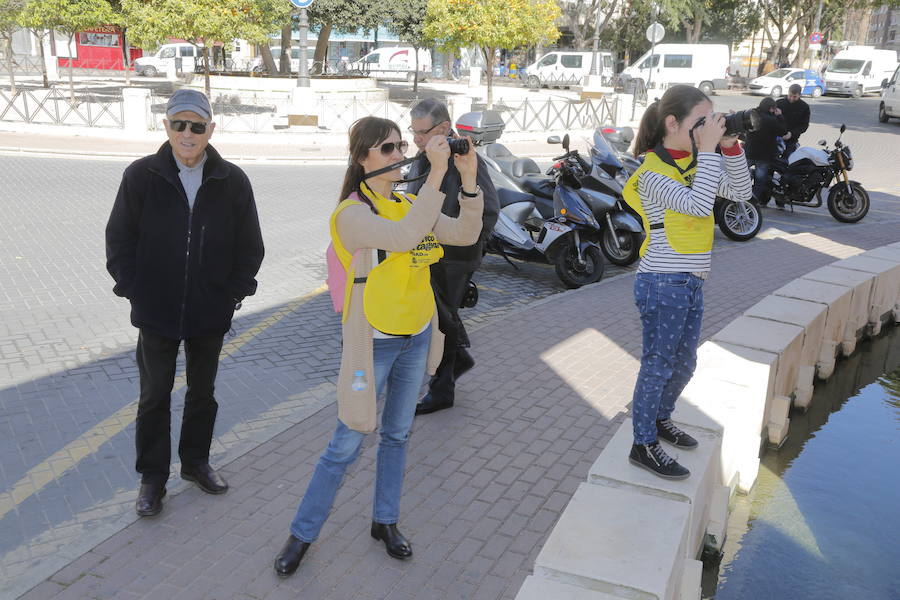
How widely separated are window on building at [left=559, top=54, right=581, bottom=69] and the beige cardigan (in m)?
43.5

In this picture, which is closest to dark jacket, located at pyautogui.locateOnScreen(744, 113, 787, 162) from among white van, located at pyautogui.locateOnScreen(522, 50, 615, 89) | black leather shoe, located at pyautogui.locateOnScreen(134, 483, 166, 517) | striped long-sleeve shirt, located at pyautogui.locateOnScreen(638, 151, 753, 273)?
striped long-sleeve shirt, located at pyautogui.locateOnScreen(638, 151, 753, 273)

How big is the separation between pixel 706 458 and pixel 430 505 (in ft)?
4.43

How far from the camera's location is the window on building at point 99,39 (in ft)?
161

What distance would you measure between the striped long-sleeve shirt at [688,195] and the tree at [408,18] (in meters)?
31.0

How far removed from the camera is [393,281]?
132 inches

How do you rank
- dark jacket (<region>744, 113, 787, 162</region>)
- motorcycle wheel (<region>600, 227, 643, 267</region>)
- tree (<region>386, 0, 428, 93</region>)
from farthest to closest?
tree (<region>386, 0, 428, 93</region>) < dark jacket (<region>744, 113, 787, 162</region>) < motorcycle wheel (<region>600, 227, 643, 267</region>)

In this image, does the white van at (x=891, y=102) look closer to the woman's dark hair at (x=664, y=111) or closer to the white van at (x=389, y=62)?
the white van at (x=389, y=62)

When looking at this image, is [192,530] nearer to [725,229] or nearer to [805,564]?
[805,564]

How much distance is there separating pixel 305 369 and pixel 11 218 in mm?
6365

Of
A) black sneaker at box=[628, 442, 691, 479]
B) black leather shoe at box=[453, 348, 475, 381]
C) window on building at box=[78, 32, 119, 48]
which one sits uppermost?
window on building at box=[78, 32, 119, 48]

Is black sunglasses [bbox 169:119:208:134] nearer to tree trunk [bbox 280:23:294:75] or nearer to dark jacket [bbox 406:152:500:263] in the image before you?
dark jacket [bbox 406:152:500:263]

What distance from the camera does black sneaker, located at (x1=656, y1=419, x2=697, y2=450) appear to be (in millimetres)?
4133

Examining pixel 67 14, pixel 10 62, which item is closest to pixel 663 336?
pixel 67 14

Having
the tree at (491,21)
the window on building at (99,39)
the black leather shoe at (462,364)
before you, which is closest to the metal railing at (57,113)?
the tree at (491,21)
